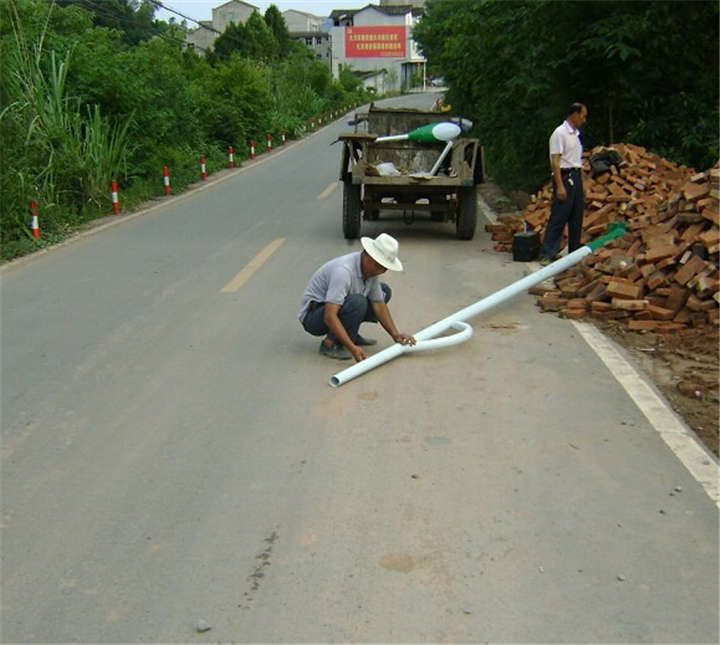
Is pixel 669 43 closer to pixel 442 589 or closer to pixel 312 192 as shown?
pixel 312 192

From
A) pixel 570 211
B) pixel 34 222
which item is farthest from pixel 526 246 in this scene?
pixel 34 222

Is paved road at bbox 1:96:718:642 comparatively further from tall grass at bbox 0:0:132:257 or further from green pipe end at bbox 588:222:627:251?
tall grass at bbox 0:0:132:257

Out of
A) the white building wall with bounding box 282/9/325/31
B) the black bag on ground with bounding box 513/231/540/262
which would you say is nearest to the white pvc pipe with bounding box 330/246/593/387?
the black bag on ground with bounding box 513/231/540/262

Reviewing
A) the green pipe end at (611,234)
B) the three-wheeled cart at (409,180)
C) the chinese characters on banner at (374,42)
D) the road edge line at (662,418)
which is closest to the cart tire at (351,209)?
the three-wheeled cart at (409,180)

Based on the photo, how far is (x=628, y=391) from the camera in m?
6.35

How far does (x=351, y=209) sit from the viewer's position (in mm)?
13305

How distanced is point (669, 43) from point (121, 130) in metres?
11.1

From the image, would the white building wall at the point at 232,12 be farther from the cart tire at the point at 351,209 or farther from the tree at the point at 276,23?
the cart tire at the point at 351,209

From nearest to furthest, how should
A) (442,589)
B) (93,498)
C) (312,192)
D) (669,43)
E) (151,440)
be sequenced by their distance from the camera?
(442,589) → (93,498) → (151,440) → (669,43) → (312,192)

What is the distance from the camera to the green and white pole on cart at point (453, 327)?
6.72m

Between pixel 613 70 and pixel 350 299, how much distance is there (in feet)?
32.8

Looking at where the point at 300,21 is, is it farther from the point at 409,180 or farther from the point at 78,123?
the point at 409,180

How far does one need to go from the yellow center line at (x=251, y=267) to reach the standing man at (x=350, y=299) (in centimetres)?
287

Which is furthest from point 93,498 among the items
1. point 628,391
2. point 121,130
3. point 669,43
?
point 121,130
